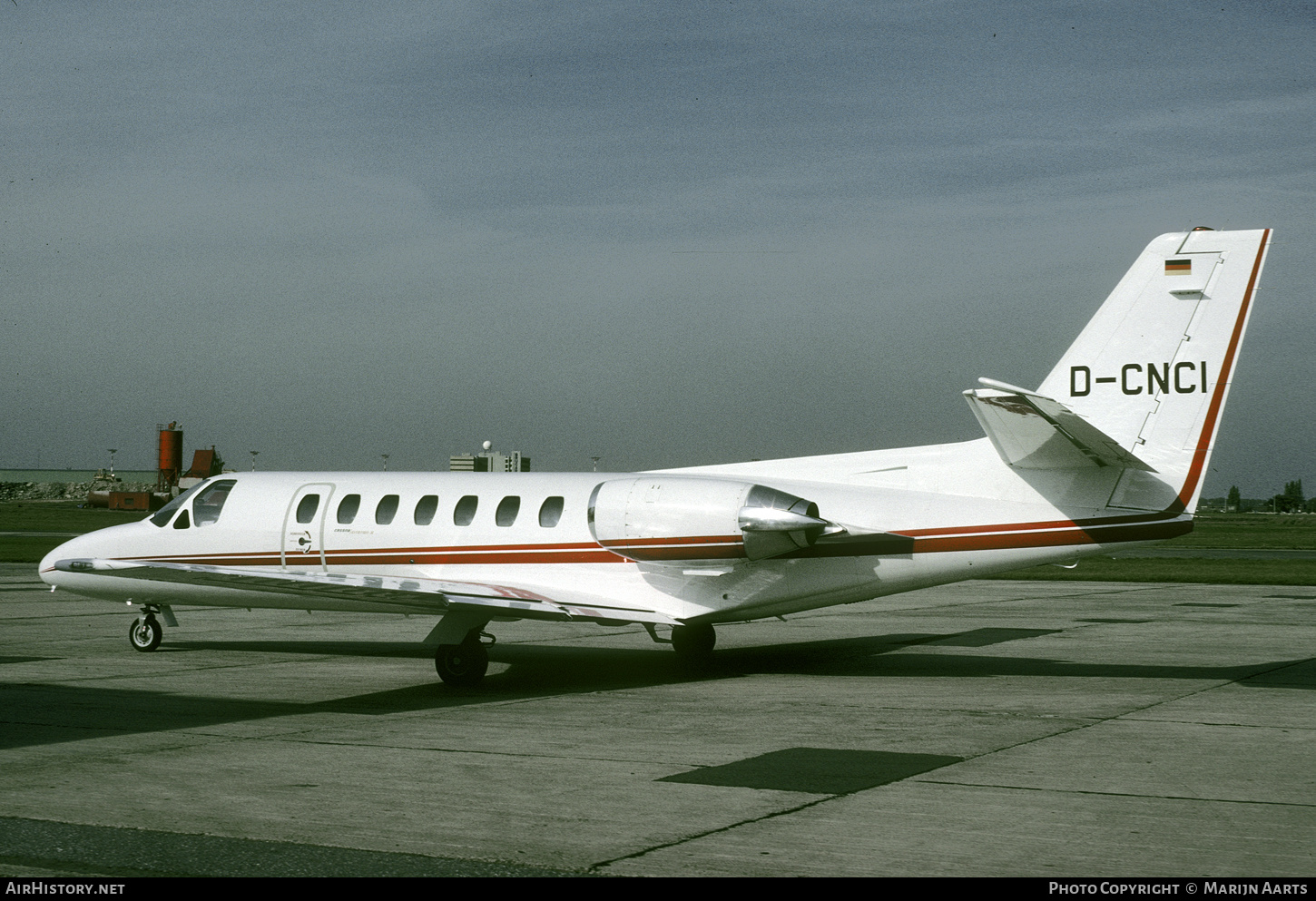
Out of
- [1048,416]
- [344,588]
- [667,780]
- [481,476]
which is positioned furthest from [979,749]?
[481,476]

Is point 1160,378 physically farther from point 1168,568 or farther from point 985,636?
point 1168,568

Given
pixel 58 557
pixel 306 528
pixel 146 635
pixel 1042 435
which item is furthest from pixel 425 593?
pixel 58 557

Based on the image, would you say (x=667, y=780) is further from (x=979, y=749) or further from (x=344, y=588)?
(x=344, y=588)

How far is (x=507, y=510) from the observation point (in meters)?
17.1

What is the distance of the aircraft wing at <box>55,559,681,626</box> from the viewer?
14273 mm

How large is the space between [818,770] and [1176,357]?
748 centimetres

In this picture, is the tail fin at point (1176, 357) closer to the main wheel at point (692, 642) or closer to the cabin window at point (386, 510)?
the main wheel at point (692, 642)

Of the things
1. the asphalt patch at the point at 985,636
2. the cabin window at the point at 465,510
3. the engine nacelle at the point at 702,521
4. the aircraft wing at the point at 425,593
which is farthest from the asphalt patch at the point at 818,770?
the asphalt patch at the point at 985,636

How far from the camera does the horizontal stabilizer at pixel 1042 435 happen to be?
1355 centimetres

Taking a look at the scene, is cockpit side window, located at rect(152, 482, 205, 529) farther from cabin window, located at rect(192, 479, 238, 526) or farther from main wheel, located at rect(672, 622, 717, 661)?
main wheel, located at rect(672, 622, 717, 661)

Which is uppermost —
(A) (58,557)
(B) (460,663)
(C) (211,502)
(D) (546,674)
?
(C) (211,502)

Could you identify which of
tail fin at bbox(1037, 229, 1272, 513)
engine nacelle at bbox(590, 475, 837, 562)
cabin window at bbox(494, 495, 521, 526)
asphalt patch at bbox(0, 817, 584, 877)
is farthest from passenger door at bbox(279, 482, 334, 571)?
tail fin at bbox(1037, 229, 1272, 513)

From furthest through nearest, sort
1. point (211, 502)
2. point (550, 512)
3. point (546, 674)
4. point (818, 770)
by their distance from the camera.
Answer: point (211, 502), point (546, 674), point (550, 512), point (818, 770)

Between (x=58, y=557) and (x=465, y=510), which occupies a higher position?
(x=465, y=510)
